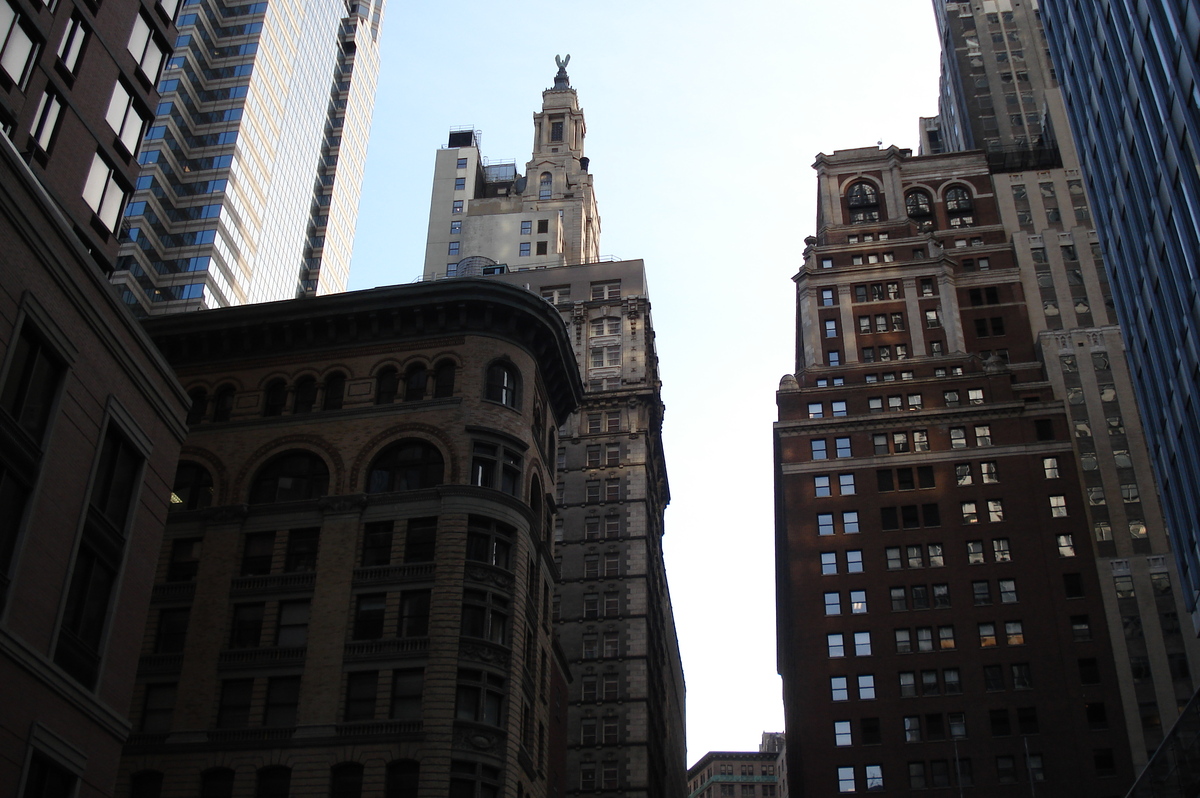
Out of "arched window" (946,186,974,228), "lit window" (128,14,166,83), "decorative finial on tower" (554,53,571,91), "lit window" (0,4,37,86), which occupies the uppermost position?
"decorative finial on tower" (554,53,571,91)

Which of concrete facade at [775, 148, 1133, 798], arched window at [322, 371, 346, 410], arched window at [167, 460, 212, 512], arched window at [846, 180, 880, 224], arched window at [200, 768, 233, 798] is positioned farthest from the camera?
arched window at [846, 180, 880, 224]

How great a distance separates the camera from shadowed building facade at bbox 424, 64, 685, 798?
291ft

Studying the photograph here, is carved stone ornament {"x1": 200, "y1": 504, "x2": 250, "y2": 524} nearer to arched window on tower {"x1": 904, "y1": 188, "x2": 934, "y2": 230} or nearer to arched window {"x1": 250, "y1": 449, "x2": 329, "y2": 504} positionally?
arched window {"x1": 250, "y1": 449, "x2": 329, "y2": 504}

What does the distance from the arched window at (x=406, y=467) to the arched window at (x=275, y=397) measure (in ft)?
20.4

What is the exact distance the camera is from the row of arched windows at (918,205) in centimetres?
12669

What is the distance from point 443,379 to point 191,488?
12.5 metres

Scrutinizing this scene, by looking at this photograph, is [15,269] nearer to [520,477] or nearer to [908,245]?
[520,477]

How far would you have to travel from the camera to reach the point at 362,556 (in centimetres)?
5172

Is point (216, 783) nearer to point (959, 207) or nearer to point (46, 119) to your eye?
point (46, 119)

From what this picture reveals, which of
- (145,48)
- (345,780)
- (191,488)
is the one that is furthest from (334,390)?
(345,780)

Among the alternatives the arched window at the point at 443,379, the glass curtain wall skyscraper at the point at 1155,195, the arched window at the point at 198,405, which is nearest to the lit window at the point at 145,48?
the arched window at the point at 198,405

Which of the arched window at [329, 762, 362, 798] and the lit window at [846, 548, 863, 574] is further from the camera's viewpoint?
the lit window at [846, 548, 863, 574]

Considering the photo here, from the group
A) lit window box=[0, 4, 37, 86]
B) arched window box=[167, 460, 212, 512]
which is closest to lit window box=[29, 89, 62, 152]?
lit window box=[0, 4, 37, 86]

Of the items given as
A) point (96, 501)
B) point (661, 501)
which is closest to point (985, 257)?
point (661, 501)
